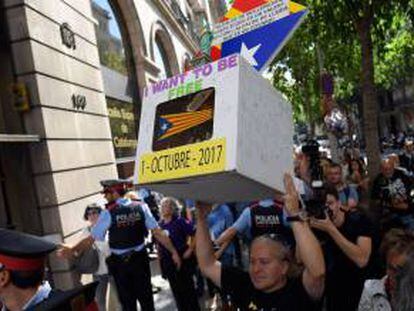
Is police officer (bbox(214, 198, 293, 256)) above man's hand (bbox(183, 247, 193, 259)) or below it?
above

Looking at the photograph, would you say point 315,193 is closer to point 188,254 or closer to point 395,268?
point 395,268

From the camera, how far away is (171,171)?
9.30ft

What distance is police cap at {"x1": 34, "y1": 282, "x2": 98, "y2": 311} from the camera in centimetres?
243

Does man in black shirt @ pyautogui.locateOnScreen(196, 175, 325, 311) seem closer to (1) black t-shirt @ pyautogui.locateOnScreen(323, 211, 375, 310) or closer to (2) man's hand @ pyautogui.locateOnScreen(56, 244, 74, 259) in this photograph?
(1) black t-shirt @ pyautogui.locateOnScreen(323, 211, 375, 310)

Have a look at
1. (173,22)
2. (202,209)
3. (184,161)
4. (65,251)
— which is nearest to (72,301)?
(184,161)

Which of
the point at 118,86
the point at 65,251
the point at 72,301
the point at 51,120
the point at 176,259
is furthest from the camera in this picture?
the point at 118,86

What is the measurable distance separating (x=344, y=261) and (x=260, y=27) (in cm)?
174

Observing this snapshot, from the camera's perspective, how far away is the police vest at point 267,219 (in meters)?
5.60

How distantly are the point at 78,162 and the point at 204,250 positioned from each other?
20.9 ft

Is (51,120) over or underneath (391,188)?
over

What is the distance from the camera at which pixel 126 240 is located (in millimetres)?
7055

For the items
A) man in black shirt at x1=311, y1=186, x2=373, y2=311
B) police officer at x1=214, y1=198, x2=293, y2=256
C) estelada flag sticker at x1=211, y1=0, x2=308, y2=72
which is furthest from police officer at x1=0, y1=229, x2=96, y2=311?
police officer at x1=214, y1=198, x2=293, y2=256

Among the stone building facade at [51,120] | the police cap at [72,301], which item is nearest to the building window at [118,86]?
the stone building facade at [51,120]

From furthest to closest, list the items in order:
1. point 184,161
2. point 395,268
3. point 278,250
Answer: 1. point 395,268
2. point 278,250
3. point 184,161
